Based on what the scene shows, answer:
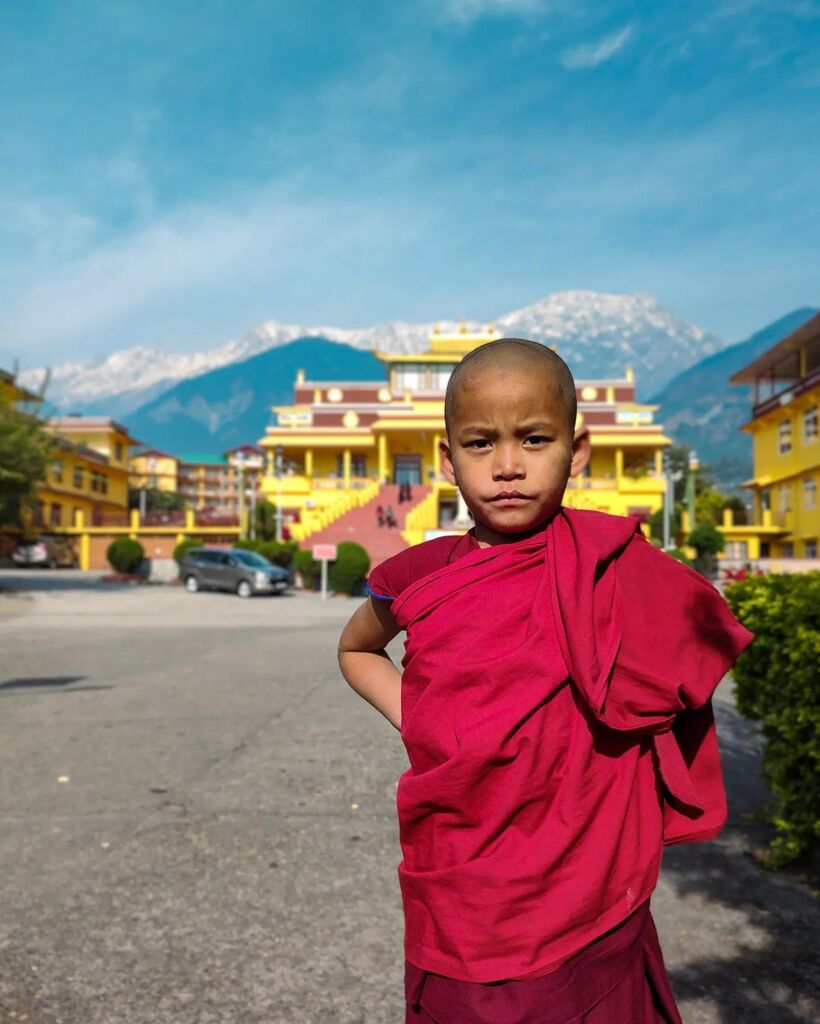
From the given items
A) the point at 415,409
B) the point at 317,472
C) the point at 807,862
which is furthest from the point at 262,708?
the point at 317,472

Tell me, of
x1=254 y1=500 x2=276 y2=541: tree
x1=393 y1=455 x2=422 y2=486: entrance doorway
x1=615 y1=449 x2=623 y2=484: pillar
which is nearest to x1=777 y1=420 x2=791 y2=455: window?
x1=615 y1=449 x2=623 y2=484: pillar

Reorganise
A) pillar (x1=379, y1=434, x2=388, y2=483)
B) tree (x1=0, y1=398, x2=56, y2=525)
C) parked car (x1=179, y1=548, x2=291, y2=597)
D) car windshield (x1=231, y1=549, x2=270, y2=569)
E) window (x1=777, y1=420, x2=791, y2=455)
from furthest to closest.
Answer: pillar (x1=379, y1=434, x2=388, y2=483) < window (x1=777, y1=420, x2=791, y2=455) < car windshield (x1=231, y1=549, x2=270, y2=569) < parked car (x1=179, y1=548, x2=291, y2=597) < tree (x1=0, y1=398, x2=56, y2=525)

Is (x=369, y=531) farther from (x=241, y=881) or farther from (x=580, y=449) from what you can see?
(x=580, y=449)

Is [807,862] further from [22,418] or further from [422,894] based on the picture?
[22,418]

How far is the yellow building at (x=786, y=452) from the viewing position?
3419 centimetres

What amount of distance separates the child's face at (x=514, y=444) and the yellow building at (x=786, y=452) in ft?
110

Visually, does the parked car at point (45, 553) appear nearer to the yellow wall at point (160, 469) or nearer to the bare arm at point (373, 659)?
the bare arm at point (373, 659)

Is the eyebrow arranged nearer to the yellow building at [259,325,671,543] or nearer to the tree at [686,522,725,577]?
the tree at [686,522,725,577]

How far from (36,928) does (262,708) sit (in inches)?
166

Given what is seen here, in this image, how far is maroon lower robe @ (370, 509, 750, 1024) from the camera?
134cm

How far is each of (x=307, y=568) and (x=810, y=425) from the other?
68.9ft

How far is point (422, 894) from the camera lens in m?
1.43

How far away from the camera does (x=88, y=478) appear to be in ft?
179

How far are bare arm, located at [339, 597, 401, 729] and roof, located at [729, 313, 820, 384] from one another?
32680 millimetres
